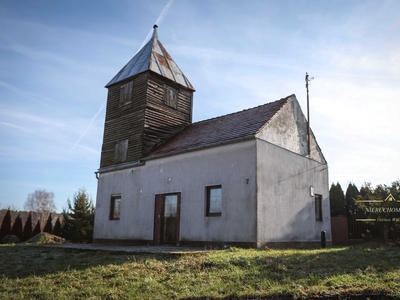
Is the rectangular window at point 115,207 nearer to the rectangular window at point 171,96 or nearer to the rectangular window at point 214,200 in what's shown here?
the rectangular window at point 171,96

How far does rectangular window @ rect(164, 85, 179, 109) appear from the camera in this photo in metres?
19.3

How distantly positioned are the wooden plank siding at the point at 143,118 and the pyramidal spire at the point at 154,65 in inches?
10.9

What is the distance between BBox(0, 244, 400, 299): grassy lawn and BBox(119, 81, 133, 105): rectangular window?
10887mm

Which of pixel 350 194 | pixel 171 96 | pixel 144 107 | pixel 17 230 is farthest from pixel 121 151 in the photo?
pixel 350 194

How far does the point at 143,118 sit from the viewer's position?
59.1ft

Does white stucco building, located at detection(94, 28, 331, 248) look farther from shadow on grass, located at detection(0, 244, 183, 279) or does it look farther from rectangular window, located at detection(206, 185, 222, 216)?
shadow on grass, located at detection(0, 244, 183, 279)

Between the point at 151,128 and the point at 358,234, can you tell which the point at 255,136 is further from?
the point at 358,234

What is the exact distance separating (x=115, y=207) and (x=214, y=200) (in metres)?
6.65

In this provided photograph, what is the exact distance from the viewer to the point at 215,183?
539 inches

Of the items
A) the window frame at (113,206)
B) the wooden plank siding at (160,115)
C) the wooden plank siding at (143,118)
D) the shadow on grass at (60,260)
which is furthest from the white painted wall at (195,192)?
the shadow on grass at (60,260)

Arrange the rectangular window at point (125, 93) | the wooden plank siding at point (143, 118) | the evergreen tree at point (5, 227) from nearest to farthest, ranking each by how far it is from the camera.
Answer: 1. the wooden plank siding at point (143, 118)
2. the rectangular window at point (125, 93)
3. the evergreen tree at point (5, 227)

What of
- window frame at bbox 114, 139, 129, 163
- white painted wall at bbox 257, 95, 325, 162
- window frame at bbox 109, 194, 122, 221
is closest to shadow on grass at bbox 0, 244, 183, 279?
window frame at bbox 109, 194, 122, 221

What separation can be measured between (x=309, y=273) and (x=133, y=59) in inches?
668

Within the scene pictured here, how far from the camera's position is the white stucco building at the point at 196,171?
13117 millimetres
